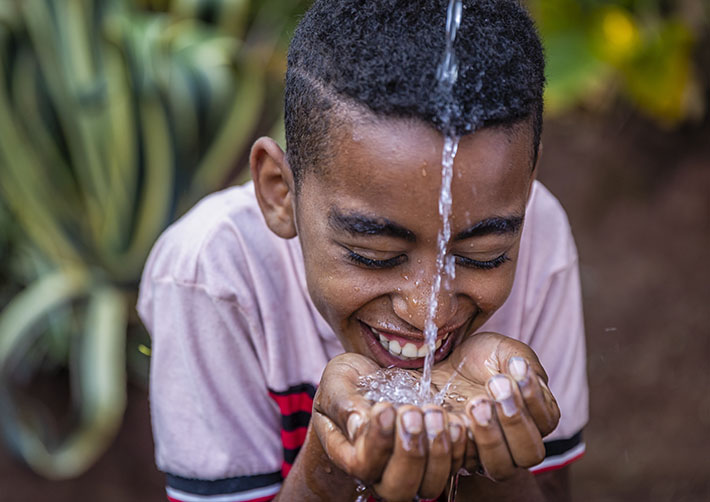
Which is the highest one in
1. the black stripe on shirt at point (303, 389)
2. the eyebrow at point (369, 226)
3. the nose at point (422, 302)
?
the eyebrow at point (369, 226)

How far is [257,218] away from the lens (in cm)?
182

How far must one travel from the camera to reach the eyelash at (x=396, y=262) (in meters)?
1.44

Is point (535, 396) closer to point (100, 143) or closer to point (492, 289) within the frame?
point (492, 289)

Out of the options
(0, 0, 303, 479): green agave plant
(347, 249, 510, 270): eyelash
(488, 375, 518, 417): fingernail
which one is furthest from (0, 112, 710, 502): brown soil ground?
(488, 375, 518, 417): fingernail

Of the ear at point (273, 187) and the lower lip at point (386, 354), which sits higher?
the ear at point (273, 187)

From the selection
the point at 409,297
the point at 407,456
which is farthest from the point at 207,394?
the point at 407,456

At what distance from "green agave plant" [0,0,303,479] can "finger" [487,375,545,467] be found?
2373 mm

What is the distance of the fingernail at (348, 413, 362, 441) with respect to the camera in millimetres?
1290

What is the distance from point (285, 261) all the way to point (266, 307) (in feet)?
0.33

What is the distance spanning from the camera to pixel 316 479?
1598 mm

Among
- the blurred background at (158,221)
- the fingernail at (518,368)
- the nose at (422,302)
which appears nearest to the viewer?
the fingernail at (518,368)

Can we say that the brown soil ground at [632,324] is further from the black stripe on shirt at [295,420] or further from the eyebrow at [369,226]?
the eyebrow at [369,226]

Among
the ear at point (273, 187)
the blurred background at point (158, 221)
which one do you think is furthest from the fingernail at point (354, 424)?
the blurred background at point (158, 221)

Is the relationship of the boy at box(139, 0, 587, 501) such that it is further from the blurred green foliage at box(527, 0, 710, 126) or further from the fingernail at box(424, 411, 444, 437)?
the blurred green foliage at box(527, 0, 710, 126)
